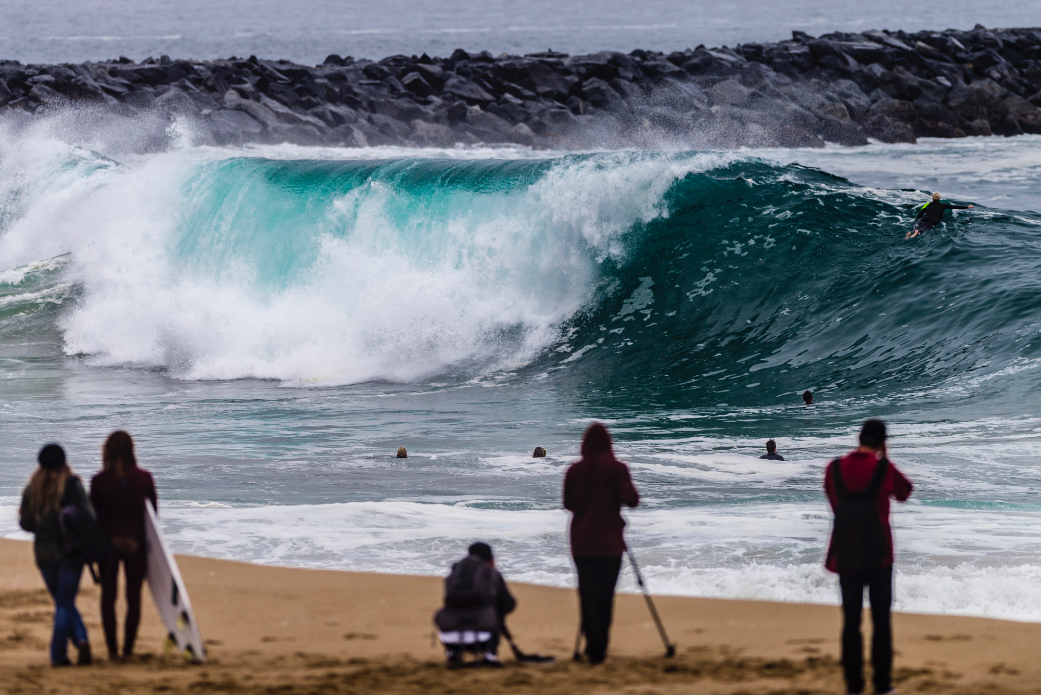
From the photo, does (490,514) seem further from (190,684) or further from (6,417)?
(6,417)

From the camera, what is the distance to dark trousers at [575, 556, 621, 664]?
5.03 m

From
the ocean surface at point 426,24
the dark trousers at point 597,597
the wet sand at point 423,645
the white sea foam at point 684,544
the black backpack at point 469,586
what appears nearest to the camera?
the wet sand at point 423,645

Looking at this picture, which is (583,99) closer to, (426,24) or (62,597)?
(62,597)

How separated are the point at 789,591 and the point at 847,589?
1.88 meters

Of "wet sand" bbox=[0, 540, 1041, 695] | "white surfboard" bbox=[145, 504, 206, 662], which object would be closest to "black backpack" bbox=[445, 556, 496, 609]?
"wet sand" bbox=[0, 540, 1041, 695]

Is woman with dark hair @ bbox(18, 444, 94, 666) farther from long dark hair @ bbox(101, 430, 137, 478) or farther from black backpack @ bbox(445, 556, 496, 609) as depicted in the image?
black backpack @ bbox(445, 556, 496, 609)

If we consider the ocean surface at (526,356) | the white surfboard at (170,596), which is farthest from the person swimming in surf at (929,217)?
the white surfboard at (170,596)

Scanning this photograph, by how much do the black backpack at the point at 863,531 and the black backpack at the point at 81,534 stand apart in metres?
2.91

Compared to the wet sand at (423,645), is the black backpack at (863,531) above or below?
above

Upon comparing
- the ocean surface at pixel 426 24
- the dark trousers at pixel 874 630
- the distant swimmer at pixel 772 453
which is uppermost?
the ocean surface at pixel 426 24

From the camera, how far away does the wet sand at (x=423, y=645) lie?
15.7ft

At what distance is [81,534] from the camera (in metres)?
4.95

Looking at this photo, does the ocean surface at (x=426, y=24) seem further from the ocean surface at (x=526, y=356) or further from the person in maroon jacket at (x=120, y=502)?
the person in maroon jacket at (x=120, y=502)

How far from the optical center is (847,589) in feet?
15.3
